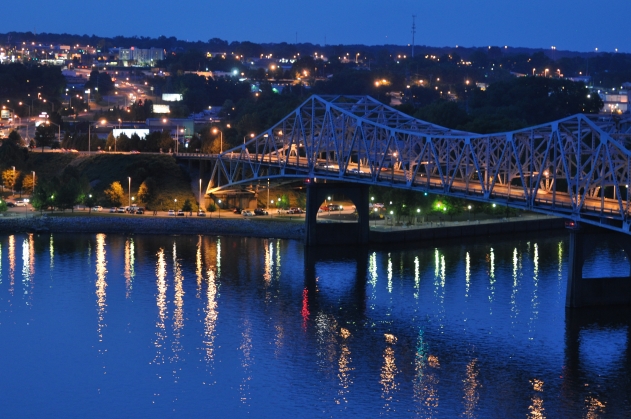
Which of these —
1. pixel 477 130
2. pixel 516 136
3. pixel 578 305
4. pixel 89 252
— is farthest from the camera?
pixel 477 130

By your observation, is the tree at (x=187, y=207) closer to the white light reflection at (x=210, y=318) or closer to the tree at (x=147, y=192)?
the tree at (x=147, y=192)

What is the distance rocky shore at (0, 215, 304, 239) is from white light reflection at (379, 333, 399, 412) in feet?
92.0

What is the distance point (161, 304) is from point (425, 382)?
49.9 feet

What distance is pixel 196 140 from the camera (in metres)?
100

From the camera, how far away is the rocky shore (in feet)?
247

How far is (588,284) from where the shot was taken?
52.5m

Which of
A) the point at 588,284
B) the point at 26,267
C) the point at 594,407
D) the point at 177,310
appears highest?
the point at 588,284

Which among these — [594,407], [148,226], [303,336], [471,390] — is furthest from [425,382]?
[148,226]

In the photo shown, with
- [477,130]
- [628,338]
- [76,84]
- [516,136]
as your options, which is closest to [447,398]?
[628,338]

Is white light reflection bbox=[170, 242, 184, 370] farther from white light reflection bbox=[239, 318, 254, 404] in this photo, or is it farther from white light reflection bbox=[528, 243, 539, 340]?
white light reflection bbox=[528, 243, 539, 340]

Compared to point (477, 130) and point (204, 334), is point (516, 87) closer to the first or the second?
point (477, 130)

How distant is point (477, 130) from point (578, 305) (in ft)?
142

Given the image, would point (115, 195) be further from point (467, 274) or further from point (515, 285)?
point (515, 285)

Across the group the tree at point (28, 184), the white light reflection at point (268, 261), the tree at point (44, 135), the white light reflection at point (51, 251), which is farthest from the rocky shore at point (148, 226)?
the tree at point (44, 135)
